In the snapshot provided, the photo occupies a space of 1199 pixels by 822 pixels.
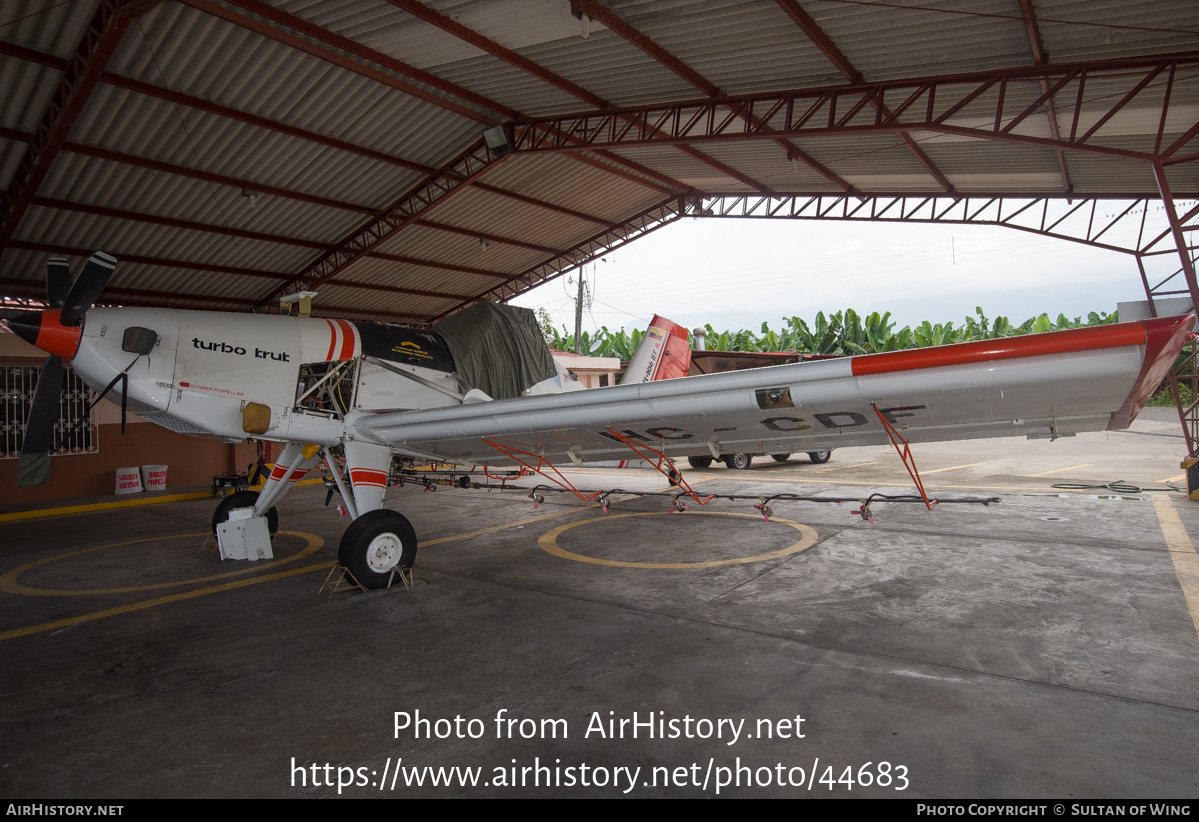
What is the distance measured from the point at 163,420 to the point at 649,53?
8152mm

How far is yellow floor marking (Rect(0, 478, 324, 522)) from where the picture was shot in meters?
11.3

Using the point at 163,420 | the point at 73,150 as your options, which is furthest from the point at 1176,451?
the point at 73,150

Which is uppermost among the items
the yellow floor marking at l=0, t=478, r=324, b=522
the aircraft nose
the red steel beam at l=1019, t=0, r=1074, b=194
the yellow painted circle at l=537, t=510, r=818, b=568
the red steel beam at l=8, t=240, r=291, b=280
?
the red steel beam at l=1019, t=0, r=1074, b=194

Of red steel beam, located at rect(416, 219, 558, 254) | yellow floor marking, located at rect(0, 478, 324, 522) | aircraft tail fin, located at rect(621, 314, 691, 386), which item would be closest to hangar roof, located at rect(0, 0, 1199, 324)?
red steel beam, located at rect(416, 219, 558, 254)

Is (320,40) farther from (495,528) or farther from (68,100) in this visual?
(495,528)

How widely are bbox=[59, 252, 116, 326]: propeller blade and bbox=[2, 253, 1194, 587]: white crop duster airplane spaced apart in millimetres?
14

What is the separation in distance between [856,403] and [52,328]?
6.38 meters

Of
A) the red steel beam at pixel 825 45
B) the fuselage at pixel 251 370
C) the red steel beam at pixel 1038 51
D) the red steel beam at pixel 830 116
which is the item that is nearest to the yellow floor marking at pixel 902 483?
the red steel beam at pixel 830 116

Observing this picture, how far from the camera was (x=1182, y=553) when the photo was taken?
6121mm

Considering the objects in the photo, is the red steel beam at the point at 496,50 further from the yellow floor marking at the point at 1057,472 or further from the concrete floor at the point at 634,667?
the yellow floor marking at the point at 1057,472

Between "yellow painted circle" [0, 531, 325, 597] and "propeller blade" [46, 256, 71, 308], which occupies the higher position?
"propeller blade" [46, 256, 71, 308]

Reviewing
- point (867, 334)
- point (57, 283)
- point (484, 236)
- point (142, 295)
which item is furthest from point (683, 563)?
point (867, 334)

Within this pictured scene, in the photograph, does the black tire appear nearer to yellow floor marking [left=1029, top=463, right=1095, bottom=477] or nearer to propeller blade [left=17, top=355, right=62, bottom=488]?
propeller blade [left=17, top=355, right=62, bottom=488]

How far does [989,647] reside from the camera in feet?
13.3
